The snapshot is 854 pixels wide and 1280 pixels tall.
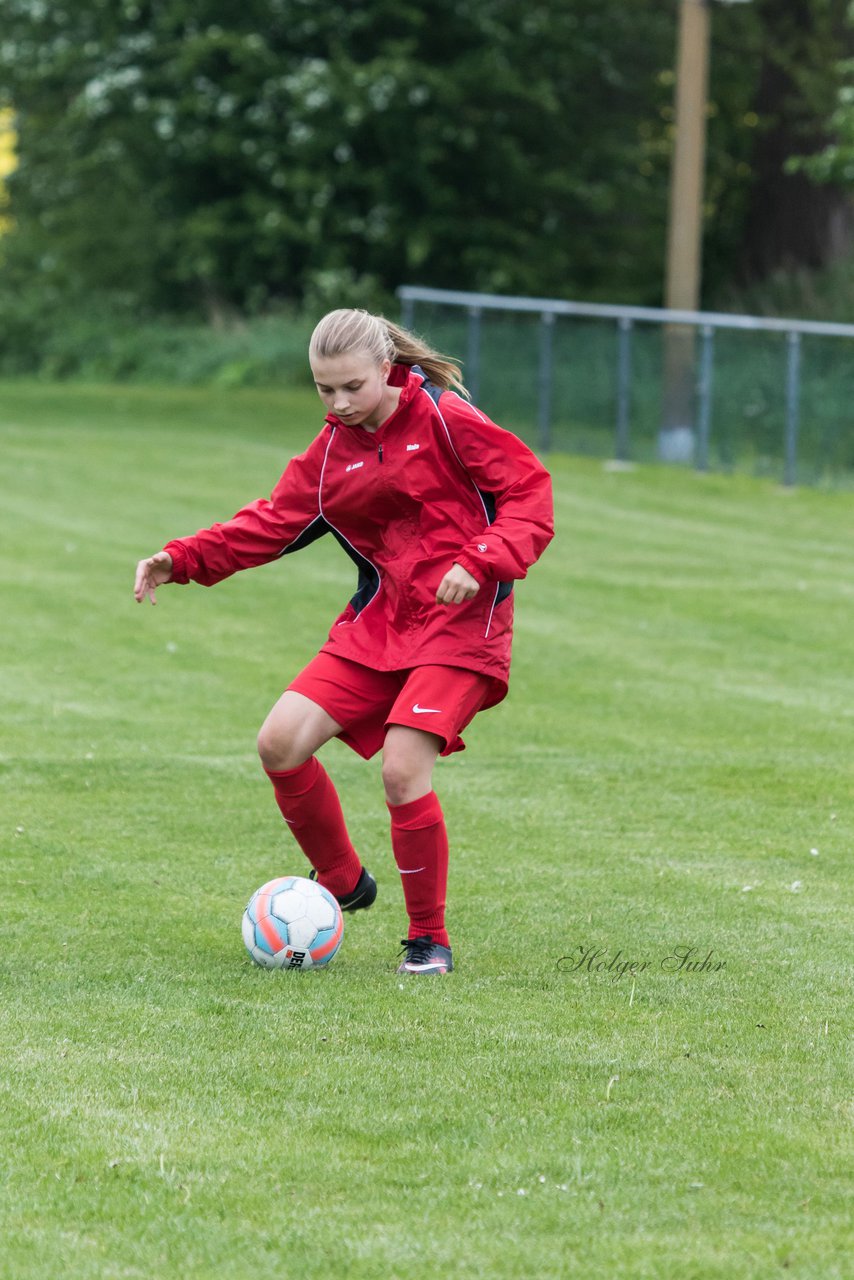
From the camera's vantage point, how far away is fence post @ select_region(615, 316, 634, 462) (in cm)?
1988

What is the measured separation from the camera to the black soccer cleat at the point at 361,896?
6.00 meters

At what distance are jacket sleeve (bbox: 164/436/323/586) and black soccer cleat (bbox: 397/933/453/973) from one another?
1172mm

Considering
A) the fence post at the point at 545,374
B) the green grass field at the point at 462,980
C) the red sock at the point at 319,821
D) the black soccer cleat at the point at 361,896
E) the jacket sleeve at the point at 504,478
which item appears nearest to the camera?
the green grass field at the point at 462,980

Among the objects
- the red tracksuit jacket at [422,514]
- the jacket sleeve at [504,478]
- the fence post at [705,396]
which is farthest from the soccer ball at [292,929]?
the fence post at [705,396]

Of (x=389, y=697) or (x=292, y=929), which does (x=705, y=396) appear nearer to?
(x=389, y=697)

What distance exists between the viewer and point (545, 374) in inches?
816

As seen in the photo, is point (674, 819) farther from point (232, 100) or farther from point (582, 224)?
point (582, 224)

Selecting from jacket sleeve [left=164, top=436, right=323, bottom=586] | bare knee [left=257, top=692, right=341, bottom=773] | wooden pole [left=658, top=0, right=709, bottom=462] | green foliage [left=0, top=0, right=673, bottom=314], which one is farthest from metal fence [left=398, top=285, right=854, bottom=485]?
bare knee [left=257, top=692, right=341, bottom=773]

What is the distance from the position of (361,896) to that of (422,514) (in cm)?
125

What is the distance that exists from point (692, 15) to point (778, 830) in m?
15.3

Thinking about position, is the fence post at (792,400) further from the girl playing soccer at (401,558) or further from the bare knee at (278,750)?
the bare knee at (278,750)

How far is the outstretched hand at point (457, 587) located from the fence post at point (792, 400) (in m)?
13.6

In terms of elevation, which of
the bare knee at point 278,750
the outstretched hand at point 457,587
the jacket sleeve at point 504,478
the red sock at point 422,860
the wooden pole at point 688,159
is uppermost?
the wooden pole at point 688,159

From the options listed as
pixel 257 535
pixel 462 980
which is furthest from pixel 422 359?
pixel 462 980
